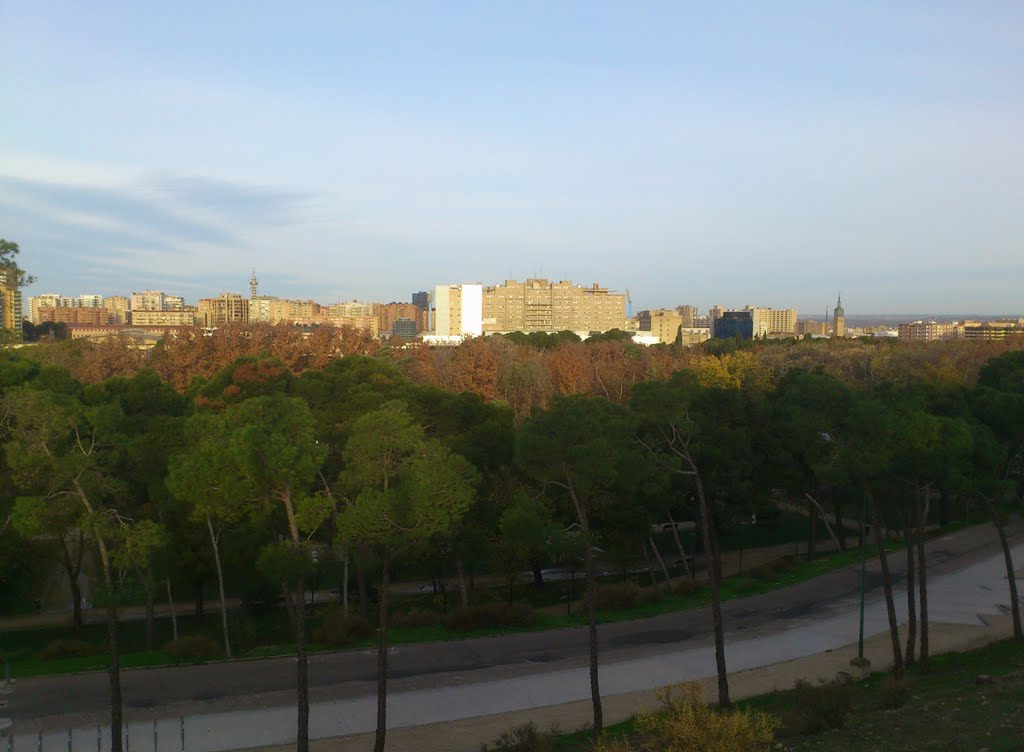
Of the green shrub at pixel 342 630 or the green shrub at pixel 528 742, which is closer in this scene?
the green shrub at pixel 528 742

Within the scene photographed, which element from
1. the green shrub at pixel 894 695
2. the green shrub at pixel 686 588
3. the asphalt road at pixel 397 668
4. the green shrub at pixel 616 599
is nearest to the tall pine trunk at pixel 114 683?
the asphalt road at pixel 397 668

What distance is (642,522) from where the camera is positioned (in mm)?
24875

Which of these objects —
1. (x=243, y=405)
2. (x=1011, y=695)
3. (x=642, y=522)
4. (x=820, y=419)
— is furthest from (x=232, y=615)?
(x=1011, y=695)

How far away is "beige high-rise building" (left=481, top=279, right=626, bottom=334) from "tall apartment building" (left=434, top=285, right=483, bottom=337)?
1.95m

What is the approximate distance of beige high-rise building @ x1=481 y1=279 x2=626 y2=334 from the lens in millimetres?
170625

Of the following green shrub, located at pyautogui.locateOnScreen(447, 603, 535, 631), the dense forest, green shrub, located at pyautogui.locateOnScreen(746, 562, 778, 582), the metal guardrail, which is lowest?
green shrub, located at pyautogui.locateOnScreen(746, 562, 778, 582)

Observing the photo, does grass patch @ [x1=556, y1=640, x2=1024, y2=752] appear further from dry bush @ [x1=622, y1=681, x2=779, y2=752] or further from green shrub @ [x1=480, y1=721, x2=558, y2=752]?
dry bush @ [x1=622, y1=681, x2=779, y2=752]

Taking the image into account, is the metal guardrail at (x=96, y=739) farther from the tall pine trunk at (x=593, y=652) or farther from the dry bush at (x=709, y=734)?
the dry bush at (x=709, y=734)

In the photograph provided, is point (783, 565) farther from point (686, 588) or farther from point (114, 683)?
point (114, 683)

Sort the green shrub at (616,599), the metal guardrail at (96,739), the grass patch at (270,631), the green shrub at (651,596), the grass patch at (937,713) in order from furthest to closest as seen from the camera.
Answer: the green shrub at (651,596) → the green shrub at (616,599) → the grass patch at (270,631) → the metal guardrail at (96,739) → the grass patch at (937,713)

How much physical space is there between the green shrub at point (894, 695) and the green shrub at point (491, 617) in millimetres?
9343

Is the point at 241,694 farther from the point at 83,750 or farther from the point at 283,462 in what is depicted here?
the point at 283,462

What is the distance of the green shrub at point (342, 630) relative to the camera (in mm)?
19828

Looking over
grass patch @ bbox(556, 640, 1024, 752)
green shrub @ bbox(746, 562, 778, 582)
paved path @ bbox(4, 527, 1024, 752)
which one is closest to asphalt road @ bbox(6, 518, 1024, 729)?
paved path @ bbox(4, 527, 1024, 752)
